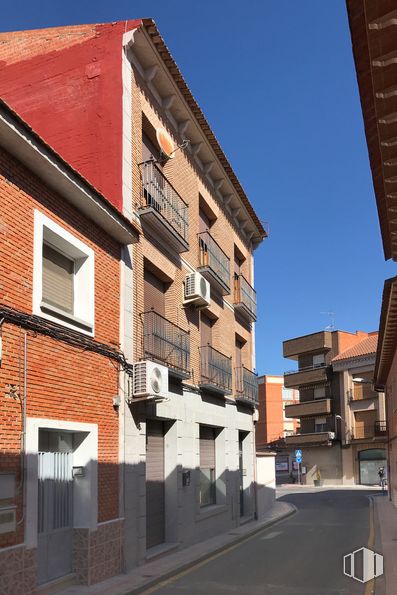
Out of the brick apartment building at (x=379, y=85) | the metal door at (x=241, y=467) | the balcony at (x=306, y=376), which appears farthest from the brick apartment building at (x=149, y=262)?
the balcony at (x=306, y=376)

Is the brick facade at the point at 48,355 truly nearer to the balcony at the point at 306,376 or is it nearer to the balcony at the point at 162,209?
the balcony at the point at 162,209

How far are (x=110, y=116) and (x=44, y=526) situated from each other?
7.36 m

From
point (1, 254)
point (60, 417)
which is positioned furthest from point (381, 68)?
point (60, 417)

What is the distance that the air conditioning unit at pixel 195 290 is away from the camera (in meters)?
15.5

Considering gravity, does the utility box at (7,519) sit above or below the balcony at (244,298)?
below

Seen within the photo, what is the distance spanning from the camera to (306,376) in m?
56.2

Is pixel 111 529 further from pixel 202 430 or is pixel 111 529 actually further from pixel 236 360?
pixel 236 360

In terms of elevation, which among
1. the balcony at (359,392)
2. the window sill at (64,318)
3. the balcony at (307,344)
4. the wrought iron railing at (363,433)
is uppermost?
the balcony at (307,344)

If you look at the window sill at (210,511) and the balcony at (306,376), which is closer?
the window sill at (210,511)

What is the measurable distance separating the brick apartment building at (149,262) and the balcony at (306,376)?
3712cm

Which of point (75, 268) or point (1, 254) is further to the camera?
point (75, 268)

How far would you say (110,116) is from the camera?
12445 mm

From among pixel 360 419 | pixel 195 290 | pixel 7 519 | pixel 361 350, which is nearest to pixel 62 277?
pixel 7 519

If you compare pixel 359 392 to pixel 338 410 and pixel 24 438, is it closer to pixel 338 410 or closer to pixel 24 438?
pixel 338 410
